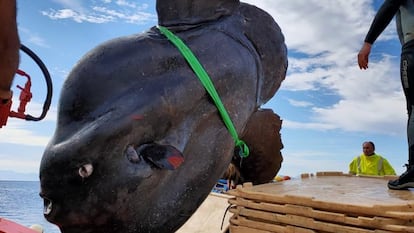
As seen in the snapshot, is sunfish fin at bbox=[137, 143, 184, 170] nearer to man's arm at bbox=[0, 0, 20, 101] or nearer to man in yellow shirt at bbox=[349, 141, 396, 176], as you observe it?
man's arm at bbox=[0, 0, 20, 101]

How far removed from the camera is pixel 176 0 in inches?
75.2

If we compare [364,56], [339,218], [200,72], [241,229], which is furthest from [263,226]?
[364,56]

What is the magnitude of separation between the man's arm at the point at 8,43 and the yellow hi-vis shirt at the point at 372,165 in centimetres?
1172

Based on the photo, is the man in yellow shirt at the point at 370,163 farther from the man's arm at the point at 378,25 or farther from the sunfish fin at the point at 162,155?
the sunfish fin at the point at 162,155

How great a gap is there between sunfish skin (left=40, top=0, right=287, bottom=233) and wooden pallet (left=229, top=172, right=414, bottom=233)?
1.81m

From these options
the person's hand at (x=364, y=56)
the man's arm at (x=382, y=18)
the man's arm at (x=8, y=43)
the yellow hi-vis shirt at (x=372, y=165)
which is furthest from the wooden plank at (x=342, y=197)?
the yellow hi-vis shirt at (x=372, y=165)

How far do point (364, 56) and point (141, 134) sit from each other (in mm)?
4679

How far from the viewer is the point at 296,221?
3.49 metres

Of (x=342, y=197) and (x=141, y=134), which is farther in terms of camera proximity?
(x=342, y=197)

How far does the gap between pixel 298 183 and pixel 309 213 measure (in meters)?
1.47

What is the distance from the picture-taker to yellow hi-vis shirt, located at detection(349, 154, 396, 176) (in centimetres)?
1263

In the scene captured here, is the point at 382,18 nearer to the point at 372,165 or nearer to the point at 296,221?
the point at 296,221

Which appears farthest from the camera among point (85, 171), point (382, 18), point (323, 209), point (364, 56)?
point (364, 56)

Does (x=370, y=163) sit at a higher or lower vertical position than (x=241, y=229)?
higher
